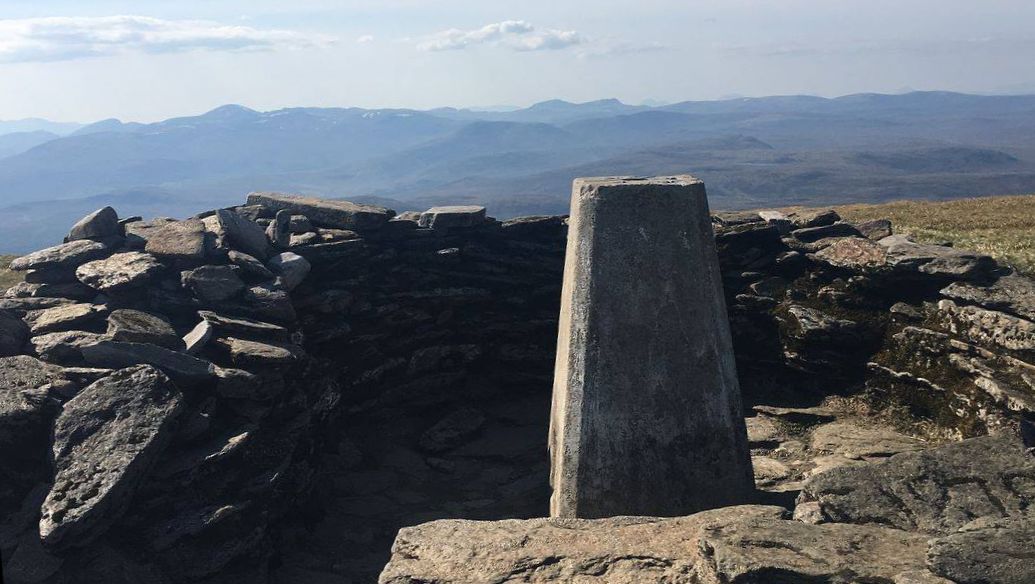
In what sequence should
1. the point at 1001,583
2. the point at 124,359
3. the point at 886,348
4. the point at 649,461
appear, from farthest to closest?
the point at 886,348, the point at 124,359, the point at 649,461, the point at 1001,583

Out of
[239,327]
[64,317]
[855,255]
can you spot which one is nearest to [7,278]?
[64,317]

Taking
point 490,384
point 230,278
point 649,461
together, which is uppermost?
point 230,278

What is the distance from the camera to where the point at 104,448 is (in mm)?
10297

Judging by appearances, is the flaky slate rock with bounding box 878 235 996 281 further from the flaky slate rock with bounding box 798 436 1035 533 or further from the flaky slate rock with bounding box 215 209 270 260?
the flaky slate rock with bounding box 215 209 270 260

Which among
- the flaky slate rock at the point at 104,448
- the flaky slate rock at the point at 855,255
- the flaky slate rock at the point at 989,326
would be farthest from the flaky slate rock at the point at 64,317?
the flaky slate rock at the point at 989,326

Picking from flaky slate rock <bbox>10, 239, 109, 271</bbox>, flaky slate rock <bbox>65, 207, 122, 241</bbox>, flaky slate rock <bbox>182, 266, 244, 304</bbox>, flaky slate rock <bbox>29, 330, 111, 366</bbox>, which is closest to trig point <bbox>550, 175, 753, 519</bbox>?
flaky slate rock <bbox>182, 266, 244, 304</bbox>

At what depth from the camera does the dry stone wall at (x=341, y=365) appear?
34.9ft

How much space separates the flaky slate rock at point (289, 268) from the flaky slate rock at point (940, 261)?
11510mm

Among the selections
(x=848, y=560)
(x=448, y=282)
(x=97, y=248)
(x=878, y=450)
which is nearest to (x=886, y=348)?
(x=878, y=450)

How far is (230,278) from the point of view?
46.2ft

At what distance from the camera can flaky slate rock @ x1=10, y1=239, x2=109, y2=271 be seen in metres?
14.3

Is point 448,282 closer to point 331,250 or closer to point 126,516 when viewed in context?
point 331,250

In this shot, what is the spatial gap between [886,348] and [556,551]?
881 cm

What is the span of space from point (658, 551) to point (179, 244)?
1115 cm
